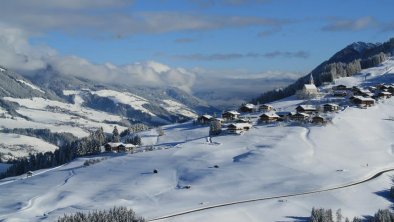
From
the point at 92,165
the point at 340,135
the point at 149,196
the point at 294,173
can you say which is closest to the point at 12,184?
the point at 92,165

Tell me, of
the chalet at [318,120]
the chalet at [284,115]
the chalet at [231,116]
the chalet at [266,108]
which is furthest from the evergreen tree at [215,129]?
the chalet at [266,108]

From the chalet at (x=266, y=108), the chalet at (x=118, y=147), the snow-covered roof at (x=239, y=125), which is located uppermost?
the chalet at (x=266, y=108)

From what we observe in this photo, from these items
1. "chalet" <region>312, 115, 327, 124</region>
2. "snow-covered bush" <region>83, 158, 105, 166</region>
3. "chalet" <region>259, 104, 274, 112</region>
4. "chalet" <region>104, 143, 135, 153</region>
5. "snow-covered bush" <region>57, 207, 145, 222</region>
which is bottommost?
"snow-covered bush" <region>57, 207, 145, 222</region>

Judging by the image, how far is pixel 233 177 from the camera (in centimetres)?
11412

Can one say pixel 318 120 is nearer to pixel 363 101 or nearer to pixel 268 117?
pixel 268 117

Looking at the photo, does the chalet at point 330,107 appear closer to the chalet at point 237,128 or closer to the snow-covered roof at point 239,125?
the snow-covered roof at point 239,125

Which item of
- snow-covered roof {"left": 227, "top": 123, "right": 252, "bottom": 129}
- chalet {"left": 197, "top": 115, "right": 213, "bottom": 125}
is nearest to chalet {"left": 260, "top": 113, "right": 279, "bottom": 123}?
snow-covered roof {"left": 227, "top": 123, "right": 252, "bottom": 129}

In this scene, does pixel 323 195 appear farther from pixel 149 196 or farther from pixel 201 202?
pixel 149 196

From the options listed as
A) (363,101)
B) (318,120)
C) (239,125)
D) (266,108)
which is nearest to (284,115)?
(318,120)

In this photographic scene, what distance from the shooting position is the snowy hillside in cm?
9719

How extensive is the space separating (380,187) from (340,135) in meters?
42.5

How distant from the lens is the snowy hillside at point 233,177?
97.2 m

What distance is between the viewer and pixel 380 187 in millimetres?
107562

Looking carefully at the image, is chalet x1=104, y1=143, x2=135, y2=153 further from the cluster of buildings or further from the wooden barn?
the wooden barn
